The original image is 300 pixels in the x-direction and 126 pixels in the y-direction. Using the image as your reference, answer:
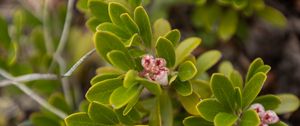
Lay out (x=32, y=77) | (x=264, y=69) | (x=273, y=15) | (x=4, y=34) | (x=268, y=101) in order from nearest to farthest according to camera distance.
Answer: (x=264, y=69) < (x=268, y=101) < (x=32, y=77) < (x=4, y=34) < (x=273, y=15)

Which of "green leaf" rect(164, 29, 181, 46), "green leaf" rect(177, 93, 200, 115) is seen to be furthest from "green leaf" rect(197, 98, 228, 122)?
"green leaf" rect(164, 29, 181, 46)

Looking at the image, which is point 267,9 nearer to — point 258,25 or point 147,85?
point 258,25

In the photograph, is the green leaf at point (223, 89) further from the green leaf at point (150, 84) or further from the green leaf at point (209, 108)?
the green leaf at point (150, 84)

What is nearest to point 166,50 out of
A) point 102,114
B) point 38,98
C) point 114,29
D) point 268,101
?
point 114,29

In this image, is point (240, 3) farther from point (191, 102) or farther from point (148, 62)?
point (148, 62)

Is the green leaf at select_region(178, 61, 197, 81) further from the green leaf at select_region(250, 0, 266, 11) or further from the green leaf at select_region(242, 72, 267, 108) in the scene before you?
the green leaf at select_region(250, 0, 266, 11)
